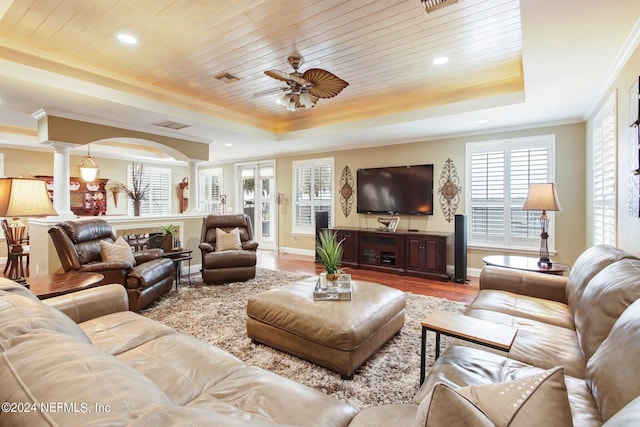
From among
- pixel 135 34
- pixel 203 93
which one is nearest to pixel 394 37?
pixel 135 34

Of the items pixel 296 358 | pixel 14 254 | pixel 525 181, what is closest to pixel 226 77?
pixel 296 358

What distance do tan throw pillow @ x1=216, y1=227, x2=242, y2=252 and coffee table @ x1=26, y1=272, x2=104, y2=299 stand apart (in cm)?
218

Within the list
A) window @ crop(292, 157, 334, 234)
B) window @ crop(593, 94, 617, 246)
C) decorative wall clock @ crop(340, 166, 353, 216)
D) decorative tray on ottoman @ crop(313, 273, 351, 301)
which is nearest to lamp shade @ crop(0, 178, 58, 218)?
decorative tray on ottoman @ crop(313, 273, 351, 301)

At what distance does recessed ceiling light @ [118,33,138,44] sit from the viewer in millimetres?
2832

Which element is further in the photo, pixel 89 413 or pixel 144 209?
pixel 144 209

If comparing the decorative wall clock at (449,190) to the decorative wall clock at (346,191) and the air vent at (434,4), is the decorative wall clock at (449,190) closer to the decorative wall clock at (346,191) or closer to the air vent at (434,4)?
the decorative wall clock at (346,191)

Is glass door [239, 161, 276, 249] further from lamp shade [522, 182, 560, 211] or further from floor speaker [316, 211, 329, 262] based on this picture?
lamp shade [522, 182, 560, 211]

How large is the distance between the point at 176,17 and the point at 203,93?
1.86 m

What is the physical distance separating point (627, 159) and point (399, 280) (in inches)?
126

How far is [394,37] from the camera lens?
9.36 feet

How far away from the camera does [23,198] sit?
7.07 feet

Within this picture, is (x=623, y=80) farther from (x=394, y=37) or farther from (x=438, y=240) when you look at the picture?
(x=438, y=240)

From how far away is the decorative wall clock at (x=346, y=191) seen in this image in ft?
21.8

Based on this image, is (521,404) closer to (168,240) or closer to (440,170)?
(168,240)
